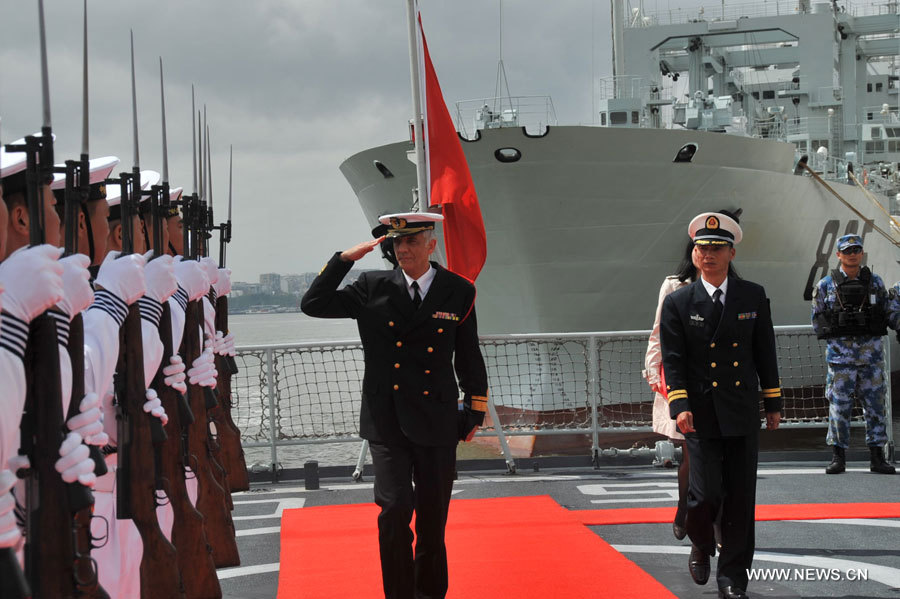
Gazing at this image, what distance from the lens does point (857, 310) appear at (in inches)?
270

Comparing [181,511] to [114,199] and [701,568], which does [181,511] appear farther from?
[701,568]

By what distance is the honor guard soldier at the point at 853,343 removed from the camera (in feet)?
22.4

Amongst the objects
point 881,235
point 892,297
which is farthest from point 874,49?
point 892,297

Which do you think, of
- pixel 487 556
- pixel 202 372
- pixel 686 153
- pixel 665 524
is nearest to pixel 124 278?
pixel 202 372

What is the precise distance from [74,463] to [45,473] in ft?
0.20

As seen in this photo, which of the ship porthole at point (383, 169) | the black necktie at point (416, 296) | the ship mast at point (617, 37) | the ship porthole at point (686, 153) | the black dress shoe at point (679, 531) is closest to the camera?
the black necktie at point (416, 296)

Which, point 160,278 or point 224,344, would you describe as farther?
point 224,344

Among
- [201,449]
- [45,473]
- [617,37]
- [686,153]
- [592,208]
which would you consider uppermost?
[617,37]

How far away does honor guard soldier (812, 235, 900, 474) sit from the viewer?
684cm

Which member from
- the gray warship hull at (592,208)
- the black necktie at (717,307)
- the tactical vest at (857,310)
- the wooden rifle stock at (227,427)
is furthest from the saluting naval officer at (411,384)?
the gray warship hull at (592,208)

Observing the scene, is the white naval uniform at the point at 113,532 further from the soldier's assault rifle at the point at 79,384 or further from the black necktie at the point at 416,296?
the black necktie at the point at 416,296

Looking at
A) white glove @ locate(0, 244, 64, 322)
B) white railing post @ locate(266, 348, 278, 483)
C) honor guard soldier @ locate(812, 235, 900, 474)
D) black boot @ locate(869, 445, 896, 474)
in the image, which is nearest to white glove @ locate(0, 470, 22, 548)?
white glove @ locate(0, 244, 64, 322)

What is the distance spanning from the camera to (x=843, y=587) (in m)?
4.18

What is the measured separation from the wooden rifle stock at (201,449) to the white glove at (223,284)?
1306mm
